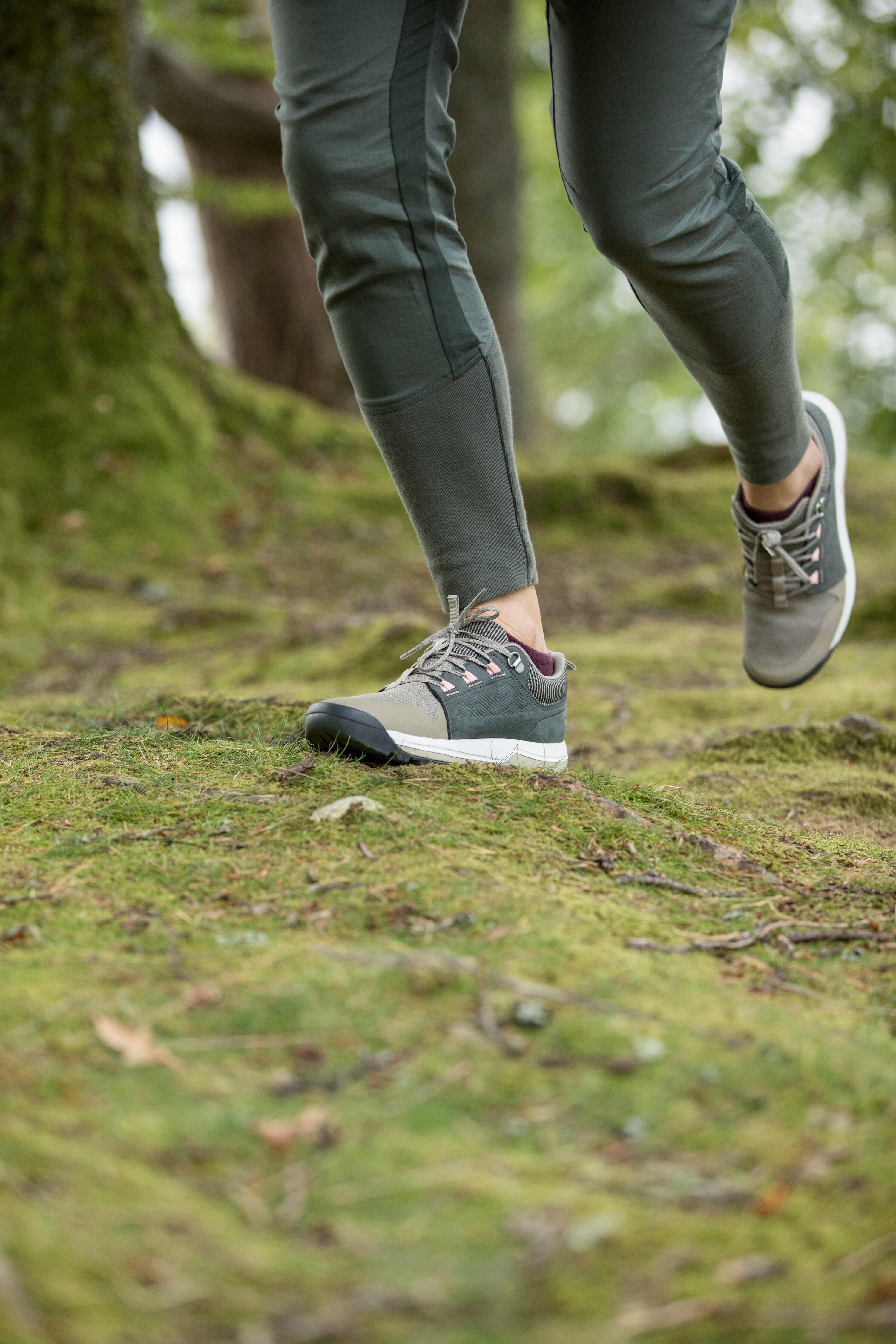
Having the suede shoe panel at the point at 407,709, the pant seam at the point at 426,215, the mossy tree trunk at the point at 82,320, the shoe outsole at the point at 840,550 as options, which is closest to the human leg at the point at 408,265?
the pant seam at the point at 426,215

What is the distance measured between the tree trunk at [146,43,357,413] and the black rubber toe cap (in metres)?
6.55

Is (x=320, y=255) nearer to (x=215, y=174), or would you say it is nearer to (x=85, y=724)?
(x=85, y=724)

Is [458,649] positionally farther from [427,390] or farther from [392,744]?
[427,390]

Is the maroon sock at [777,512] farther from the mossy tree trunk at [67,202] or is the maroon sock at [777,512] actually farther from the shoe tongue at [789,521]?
the mossy tree trunk at [67,202]

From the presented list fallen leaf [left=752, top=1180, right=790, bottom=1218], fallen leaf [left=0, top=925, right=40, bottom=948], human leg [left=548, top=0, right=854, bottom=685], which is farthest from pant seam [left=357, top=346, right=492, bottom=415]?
fallen leaf [left=752, top=1180, right=790, bottom=1218]

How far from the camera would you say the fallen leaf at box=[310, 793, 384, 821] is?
1574 mm

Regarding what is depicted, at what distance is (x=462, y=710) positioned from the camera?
188cm

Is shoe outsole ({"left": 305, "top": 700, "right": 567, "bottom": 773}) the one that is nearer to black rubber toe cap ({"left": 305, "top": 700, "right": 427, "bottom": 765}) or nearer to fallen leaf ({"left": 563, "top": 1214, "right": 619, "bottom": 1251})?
black rubber toe cap ({"left": 305, "top": 700, "right": 427, "bottom": 765})

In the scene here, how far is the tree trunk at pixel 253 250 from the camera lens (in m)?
8.14

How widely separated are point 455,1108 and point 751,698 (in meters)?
2.42

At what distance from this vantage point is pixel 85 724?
2.22 meters

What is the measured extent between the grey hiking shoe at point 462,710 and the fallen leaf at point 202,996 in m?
0.72

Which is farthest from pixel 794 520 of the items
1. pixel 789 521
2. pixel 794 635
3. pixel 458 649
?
pixel 458 649

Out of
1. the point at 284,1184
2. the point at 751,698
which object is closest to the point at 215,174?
the point at 751,698
